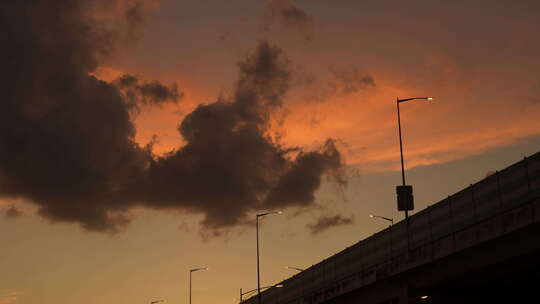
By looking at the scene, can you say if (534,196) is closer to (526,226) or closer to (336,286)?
(526,226)

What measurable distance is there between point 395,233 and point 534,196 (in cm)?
1826

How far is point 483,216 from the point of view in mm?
49781

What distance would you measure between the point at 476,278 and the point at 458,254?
5.05 m

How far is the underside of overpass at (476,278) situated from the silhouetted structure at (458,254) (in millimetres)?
54

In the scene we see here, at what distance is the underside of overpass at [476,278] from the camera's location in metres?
48.1

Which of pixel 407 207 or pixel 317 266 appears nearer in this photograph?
pixel 407 207

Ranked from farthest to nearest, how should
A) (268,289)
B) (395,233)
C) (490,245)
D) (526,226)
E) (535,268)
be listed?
(268,289) < (395,233) < (535,268) < (490,245) < (526,226)

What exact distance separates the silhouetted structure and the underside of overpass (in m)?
0.05

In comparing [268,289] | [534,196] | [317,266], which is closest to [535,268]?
[534,196]

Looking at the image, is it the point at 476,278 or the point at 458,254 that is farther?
the point at 476,278

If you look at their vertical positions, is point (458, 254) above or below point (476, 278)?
above

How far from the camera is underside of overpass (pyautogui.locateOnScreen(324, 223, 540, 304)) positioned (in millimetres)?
48125

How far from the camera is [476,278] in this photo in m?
57.0

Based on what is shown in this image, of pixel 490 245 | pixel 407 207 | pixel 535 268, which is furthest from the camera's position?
pixel 407 207
